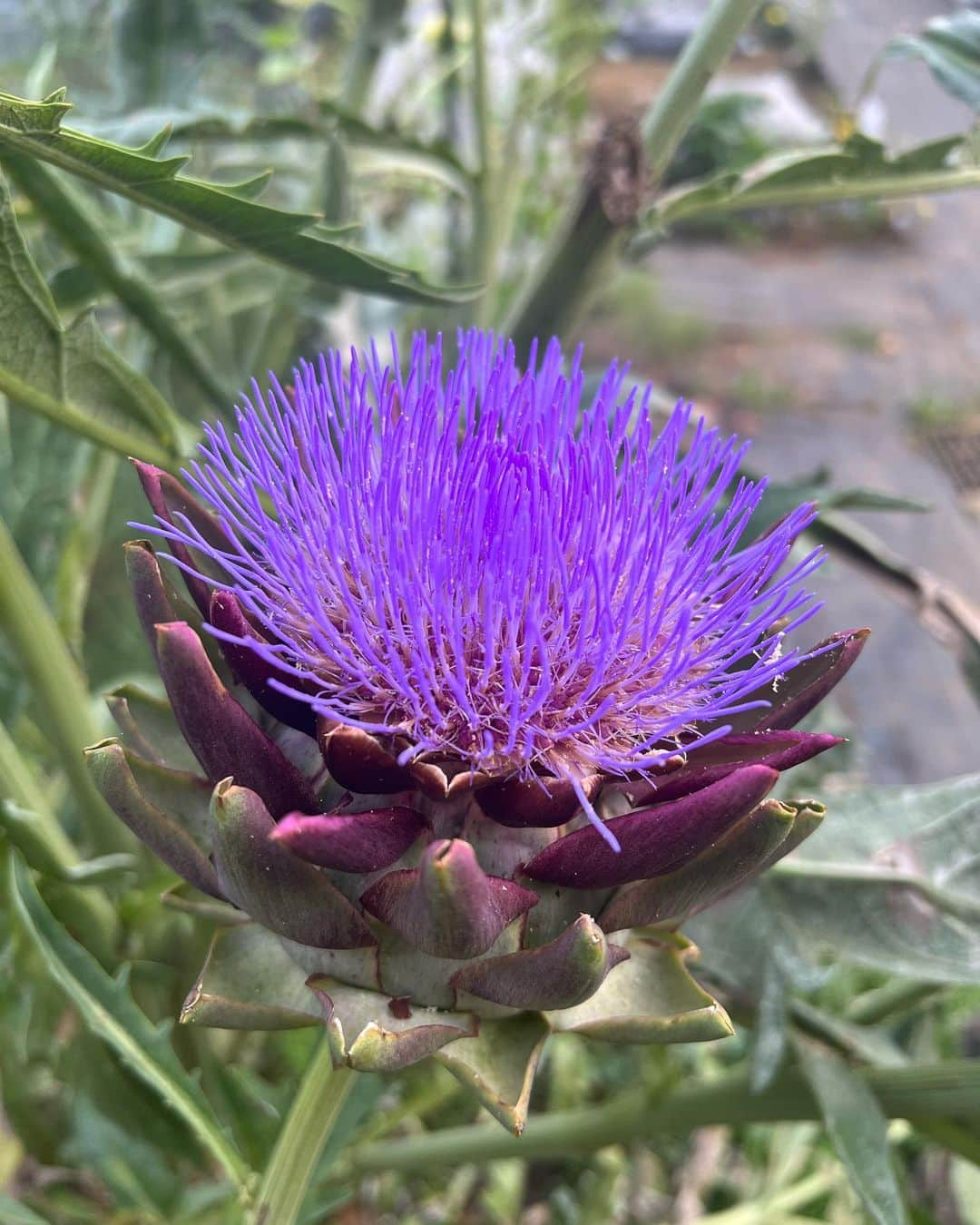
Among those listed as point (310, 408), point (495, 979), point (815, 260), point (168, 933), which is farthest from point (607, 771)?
point (815, 260)

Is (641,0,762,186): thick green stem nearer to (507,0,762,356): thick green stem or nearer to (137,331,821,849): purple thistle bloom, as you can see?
(507,0,762,356): thick green stem

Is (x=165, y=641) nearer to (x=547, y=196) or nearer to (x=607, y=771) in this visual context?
(x=607, y=771)

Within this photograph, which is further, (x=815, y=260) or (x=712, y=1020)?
(x=815, y=260)

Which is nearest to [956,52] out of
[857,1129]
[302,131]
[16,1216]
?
[302,131]

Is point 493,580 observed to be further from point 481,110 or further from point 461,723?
point 481,110

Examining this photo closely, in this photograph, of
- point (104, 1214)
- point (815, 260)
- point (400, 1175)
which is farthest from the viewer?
point (815, 260)

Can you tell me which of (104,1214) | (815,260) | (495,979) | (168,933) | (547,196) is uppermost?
(815,260)

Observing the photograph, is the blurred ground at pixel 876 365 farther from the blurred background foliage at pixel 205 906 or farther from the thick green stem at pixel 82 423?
the thick green stem at pixel 82 423

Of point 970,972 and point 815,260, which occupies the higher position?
point 815,260
